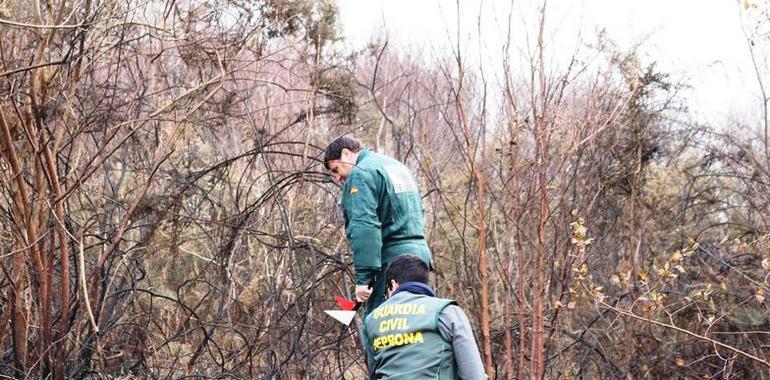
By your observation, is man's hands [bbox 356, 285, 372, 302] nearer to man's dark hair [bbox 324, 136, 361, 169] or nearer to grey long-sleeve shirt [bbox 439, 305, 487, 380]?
man's dark hair [bbox 324, 136, 361, 169]

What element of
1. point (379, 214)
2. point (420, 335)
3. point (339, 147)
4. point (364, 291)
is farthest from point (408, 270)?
point (339, 147)

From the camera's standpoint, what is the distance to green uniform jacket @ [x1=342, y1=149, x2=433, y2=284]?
4.75 m

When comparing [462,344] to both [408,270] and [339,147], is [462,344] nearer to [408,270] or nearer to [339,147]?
[408,270]

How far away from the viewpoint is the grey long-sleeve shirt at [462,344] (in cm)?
355

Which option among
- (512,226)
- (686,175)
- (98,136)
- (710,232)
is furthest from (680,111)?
(98,136)

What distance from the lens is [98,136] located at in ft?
29.2

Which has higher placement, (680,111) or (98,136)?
(680,111)

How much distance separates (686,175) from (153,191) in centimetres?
561

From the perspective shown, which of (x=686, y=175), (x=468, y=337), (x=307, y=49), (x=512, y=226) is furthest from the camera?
(x=686, y=175)

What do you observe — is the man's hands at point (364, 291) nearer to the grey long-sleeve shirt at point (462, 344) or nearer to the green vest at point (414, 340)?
the green vest at point (414, 340)

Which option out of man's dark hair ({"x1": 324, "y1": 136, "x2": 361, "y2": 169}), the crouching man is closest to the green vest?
the crouching man

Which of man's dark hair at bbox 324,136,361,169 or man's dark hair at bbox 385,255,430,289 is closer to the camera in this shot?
man's dark hair at bbox 385,255,430,289

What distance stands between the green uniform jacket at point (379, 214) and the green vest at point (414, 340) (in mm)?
1030

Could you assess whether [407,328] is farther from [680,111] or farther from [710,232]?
[710,232]
